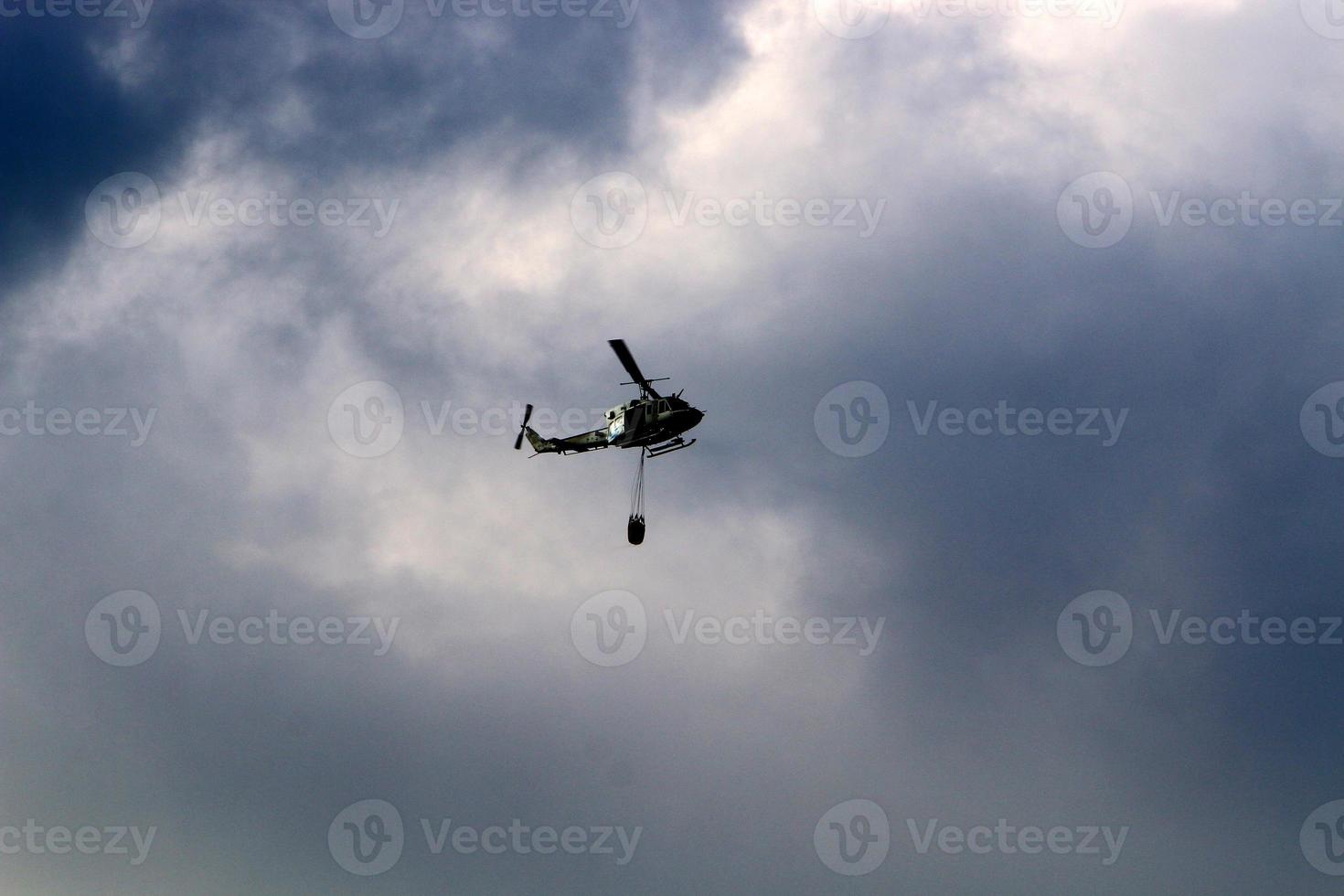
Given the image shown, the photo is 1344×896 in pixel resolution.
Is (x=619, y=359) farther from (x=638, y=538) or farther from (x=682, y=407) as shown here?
(x=638, y=538)

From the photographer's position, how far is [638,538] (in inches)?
2938

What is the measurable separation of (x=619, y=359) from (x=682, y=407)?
212 inches

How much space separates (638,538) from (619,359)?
11.8 metres

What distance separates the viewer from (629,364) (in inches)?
2835

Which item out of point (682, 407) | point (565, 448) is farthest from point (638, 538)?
point (565, 448)

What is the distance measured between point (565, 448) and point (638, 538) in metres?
14.3

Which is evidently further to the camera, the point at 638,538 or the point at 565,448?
the point at 565,448

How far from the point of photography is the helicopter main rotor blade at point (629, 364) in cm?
7000

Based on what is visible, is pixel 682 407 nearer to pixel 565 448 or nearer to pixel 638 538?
pixel 638 538

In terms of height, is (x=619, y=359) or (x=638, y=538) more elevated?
(x=619, y=359)

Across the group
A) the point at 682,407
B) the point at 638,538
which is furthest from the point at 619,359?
the point at 638,538

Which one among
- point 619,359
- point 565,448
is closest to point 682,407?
point 619,359

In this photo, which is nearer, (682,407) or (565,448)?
(682,407)

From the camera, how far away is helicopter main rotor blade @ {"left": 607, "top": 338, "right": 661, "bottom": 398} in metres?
70.0
